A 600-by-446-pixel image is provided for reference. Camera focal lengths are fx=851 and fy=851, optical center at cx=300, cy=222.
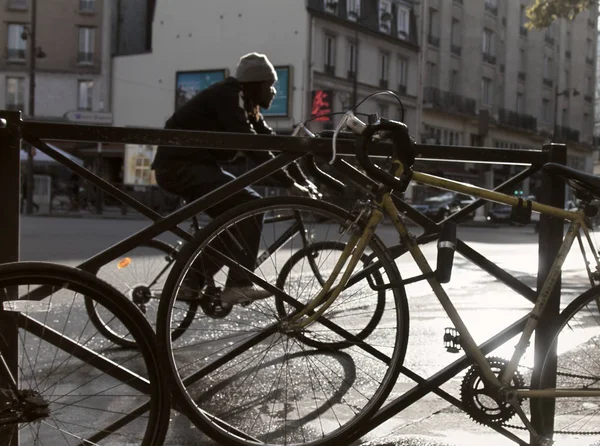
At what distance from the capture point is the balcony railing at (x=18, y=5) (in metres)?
49.8

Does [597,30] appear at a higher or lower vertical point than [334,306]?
higher

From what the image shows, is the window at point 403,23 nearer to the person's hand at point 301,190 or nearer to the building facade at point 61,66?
the building facade at point 61,66

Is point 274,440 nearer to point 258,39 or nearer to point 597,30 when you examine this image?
point 258,39

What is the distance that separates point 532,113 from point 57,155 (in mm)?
58729

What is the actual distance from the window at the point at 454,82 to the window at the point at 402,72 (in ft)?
14.2

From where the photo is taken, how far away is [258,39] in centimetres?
4231

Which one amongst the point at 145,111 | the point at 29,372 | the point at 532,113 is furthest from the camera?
the point at 532,113

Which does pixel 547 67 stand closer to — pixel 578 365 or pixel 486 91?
pixel 486 91

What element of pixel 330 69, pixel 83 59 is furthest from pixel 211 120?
pixel 83 59

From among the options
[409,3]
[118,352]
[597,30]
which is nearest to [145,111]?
[409,3]

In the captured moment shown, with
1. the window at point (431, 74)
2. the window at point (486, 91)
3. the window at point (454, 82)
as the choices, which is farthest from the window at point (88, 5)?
the window at point (486, 91)

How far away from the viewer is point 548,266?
3.33 metres

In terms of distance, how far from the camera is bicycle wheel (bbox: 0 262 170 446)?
2.39 meters


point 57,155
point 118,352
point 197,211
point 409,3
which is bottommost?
point 118,352
